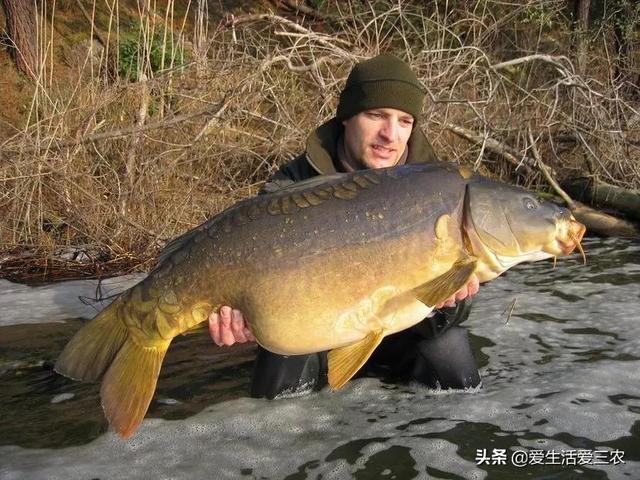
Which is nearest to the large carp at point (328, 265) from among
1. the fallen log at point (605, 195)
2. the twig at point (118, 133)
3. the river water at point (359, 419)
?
the river water at point (359, 419)

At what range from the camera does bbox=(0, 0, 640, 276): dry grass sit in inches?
213

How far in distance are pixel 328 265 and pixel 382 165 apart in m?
0.94

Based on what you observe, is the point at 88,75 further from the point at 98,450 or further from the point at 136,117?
the point at 98,450

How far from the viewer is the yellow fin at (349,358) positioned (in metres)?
2.33

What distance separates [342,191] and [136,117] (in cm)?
414

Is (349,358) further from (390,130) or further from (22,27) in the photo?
(22,27)

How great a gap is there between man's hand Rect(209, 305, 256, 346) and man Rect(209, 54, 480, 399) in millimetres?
559

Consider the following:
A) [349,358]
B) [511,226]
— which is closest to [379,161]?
[511,226]

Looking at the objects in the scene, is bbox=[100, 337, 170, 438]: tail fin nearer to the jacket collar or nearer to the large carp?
the large carp

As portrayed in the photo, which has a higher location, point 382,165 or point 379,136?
point 379,136

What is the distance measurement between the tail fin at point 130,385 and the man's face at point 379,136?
1274 millimetres

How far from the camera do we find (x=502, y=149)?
712 centimetres

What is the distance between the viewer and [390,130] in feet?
10.2

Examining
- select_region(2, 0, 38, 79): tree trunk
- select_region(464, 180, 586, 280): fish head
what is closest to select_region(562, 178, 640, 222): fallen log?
select_region(464, 180, 586, 280): fish head
